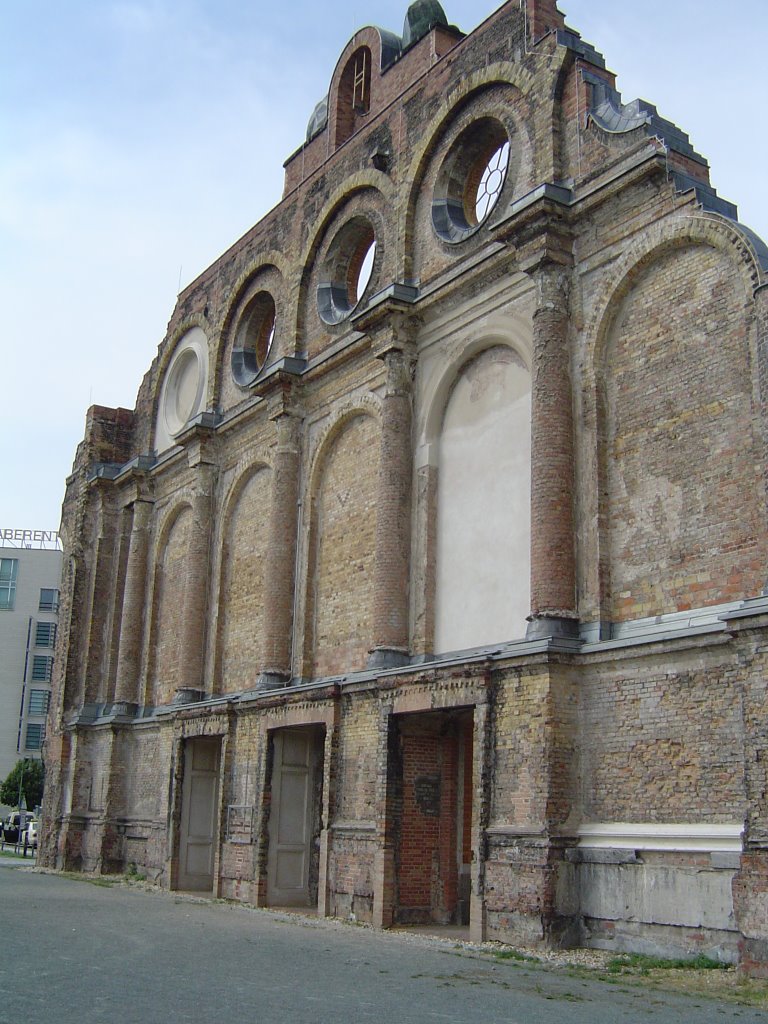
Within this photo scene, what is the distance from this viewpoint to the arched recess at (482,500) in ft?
49.0

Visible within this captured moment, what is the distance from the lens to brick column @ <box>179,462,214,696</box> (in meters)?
22.2

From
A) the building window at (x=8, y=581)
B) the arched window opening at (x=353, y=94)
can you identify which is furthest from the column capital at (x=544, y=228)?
the building window at (x=8, y=581)

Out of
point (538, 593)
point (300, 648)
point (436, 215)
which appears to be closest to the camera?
point (538, 593)

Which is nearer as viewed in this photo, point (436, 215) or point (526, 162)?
point (526, 162)

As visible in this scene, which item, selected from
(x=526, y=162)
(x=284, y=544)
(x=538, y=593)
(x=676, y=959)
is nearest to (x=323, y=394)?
(x=284, y=544)

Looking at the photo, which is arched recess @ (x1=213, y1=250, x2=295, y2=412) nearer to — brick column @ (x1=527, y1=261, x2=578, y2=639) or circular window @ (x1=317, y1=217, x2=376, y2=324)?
circular window @ (x1=317, y1=217, x2=376, y2=324)

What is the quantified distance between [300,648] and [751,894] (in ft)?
32.6

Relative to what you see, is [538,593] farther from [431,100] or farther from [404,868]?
[431,100]

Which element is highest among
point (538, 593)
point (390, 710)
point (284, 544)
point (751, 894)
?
point (284, 544)

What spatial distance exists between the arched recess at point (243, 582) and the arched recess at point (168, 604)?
175 cm

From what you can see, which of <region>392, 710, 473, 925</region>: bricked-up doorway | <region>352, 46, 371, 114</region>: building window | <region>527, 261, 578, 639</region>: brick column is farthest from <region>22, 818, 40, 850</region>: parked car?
<region>527, 261, 578, 639</region>: brick column

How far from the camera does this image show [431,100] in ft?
59.1

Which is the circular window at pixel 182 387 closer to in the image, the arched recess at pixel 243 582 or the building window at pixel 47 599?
the arched recess at pixel 243 582

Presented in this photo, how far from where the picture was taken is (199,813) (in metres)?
21.2
